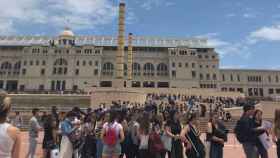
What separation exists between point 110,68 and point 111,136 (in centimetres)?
7921

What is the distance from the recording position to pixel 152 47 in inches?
3492

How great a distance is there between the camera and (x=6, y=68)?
8819 cm

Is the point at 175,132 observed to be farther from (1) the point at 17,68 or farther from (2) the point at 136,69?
(1) the point at 17,68

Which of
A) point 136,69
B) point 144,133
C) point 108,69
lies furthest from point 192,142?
point 108,69

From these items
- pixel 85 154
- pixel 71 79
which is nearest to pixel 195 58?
pixel 71 79

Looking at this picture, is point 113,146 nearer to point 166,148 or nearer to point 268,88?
point 166,148

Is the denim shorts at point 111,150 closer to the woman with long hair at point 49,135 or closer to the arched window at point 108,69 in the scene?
the woman with long hair at point 49,135

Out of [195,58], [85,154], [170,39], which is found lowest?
[85,154]

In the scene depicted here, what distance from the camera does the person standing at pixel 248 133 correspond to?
783 cm

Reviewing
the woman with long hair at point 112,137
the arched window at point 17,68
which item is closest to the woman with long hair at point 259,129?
the woman with long hair at point 112,137

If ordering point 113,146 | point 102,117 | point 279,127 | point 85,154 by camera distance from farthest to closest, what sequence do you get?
point 85,154 < point 102,117 < point 113,146 < point 279,127

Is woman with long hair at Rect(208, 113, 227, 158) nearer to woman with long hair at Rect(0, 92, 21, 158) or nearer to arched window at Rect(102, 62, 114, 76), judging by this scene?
woman with long hair at Rect(0, 92, 21, 158)

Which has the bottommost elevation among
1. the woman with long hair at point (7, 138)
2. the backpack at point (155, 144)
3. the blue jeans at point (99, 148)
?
the blue jeans at point (99, 148)

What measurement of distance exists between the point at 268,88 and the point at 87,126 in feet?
290
